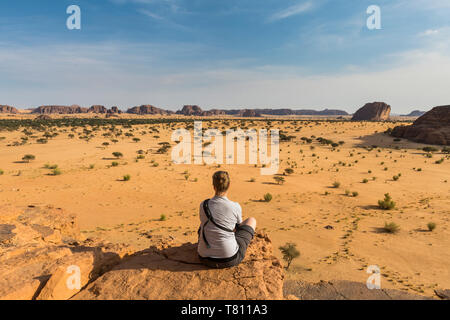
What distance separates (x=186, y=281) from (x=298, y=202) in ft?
38.7

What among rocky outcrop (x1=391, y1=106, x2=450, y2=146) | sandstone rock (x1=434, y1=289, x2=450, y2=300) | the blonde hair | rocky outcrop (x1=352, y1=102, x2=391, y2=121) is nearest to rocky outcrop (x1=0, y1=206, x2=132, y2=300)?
the blonde hair

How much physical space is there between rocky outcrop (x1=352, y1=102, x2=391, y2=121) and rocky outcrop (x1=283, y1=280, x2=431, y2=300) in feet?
481

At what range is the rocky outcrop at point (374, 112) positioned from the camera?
132 m

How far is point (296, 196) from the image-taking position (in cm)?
1548

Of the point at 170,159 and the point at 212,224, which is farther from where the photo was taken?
the point at 170,159

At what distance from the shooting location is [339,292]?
494 centimetres

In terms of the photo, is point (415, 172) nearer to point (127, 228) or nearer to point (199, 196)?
point (199, 196)

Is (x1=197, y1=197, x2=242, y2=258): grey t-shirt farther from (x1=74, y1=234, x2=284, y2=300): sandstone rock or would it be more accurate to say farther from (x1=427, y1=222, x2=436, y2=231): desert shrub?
(x1=427, y1=222, x2=436, y2=231): desert shrub

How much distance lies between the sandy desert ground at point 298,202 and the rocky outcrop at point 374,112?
119194 mm

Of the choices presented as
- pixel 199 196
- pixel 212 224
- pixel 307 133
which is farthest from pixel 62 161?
pixel 307 133

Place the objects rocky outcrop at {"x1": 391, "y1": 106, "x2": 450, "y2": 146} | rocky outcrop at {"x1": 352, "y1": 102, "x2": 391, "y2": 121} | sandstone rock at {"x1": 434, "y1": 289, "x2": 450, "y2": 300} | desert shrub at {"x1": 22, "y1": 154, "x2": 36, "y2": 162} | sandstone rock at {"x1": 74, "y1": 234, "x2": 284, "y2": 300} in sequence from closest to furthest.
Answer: sandstone rock at {"x1": 74, "y1": 234, "x2": 284, "y2": 300} → sandstone rock at {"x1": 434, "y1": 289, "x2": 450, "y2": 300} → desert shrub at {"x1": 22, "y1": 154, "x2": 36, "y2": 162} → rocky outcrop at {"x1": 391, "y1": 106, "x2": 450, "y2": 146} → rocky outcrop at {"x1": 352, "y1": 102, "x2": 391, "y2": 121}

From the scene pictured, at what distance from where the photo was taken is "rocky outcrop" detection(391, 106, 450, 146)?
120ft
